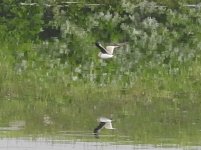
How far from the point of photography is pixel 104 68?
14500mm

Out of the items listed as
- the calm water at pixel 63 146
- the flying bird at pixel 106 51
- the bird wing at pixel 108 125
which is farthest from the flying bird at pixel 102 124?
the flying bird at pixel 106 51

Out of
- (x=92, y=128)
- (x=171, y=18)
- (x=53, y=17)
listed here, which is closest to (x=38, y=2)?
(x=53, y=17)

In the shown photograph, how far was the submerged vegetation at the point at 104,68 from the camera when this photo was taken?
12.0 m

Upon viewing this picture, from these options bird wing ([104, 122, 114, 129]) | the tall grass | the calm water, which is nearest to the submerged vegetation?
the tall grass

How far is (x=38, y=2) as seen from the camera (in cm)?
1627

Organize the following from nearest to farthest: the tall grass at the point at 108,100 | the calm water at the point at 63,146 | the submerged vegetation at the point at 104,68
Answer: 1. the calm water at the point at 63,146
2. the tall grass at the point at 108,100
3. the submerged vegetation at the point at 104,68

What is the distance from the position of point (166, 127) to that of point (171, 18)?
15.4 feet

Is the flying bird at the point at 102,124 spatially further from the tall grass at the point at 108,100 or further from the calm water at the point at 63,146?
the calm water at the point at 63,146

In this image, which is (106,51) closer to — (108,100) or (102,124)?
(108,100)

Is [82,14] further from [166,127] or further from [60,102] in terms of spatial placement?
[166,127]

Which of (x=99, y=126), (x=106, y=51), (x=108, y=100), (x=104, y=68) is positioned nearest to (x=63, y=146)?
(x=99, y=126)

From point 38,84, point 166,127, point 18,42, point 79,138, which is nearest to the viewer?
point 79,138

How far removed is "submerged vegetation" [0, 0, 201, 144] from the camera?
12023 mm

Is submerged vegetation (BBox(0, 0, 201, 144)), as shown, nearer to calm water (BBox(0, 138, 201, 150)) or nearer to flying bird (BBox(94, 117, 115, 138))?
flying bird (BBox(94, 117, 115, 138))
